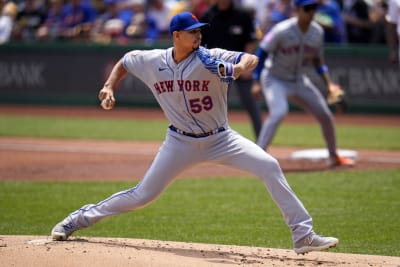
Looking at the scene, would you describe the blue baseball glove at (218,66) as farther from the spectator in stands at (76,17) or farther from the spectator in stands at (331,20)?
the spectator in stands at (76,17)

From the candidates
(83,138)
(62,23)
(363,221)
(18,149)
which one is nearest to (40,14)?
(62,23)

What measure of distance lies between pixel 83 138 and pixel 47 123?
3.00 meters

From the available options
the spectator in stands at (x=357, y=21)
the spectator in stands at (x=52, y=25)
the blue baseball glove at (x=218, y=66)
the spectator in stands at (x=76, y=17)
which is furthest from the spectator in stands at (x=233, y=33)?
the spectator in stands at (x=52, y=25)

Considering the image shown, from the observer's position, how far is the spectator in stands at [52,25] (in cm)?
2167

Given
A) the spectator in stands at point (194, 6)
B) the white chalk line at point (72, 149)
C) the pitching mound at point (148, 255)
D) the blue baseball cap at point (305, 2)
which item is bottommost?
the white chalk line at point (72, 149)

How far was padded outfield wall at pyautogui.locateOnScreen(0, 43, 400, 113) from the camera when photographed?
59.8 ft

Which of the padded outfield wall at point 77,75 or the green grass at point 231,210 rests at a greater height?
the padded outfield wall at point 77,75

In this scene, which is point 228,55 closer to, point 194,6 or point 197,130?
point 197,130

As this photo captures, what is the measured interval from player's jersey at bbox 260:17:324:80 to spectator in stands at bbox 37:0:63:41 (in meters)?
11.7

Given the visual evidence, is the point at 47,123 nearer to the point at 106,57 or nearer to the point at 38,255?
the point at 106,57

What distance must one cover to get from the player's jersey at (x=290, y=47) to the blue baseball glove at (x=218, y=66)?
4.64 meters

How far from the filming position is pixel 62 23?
2198cm

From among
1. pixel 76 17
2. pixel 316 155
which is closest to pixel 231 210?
pixel 316 155

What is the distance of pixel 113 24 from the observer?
2073cm
